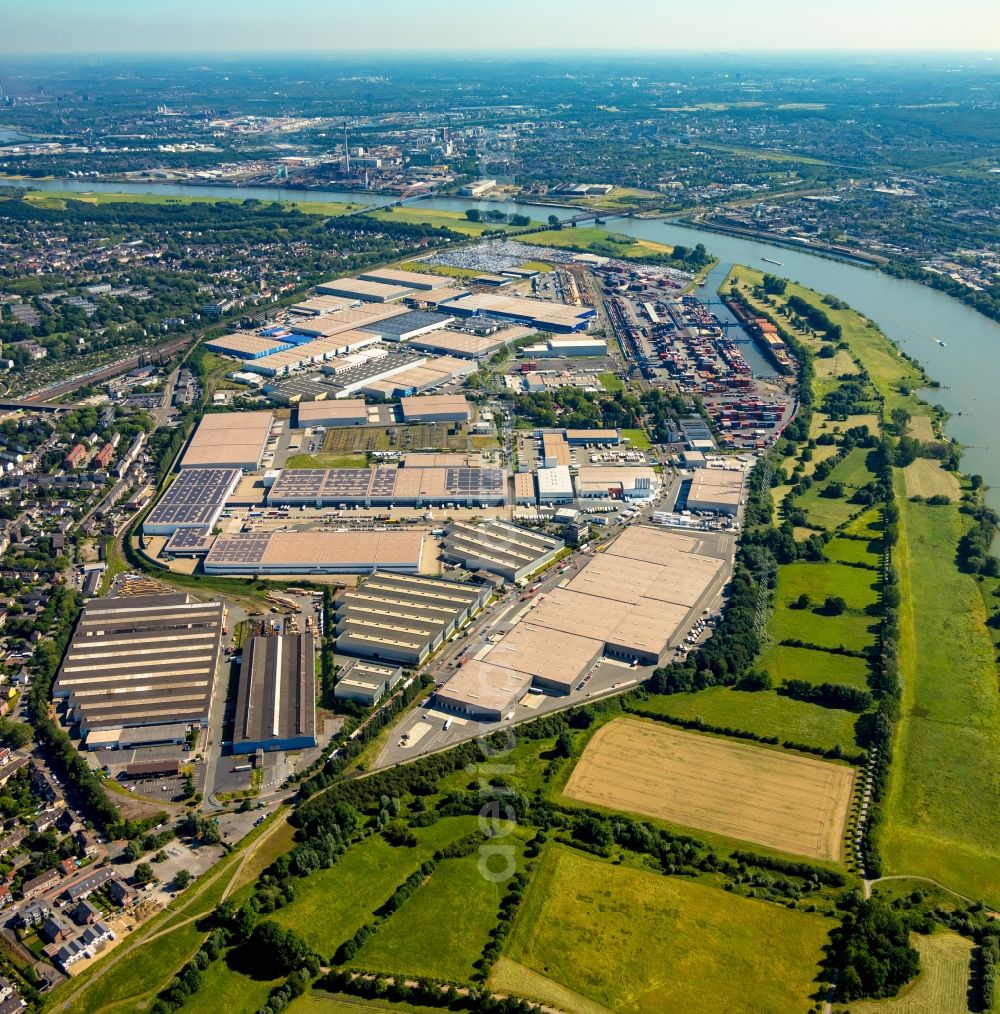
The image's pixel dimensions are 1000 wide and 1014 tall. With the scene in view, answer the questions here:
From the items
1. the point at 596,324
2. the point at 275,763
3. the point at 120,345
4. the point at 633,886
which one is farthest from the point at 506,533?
the point at 120,345

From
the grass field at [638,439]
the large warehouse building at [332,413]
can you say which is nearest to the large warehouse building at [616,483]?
the grass field at [638,439]

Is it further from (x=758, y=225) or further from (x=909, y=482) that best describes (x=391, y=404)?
(x=758, y=225)

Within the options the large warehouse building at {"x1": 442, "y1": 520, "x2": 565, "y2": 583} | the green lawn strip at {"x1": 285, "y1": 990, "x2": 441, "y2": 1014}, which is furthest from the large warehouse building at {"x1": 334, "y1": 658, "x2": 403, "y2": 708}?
the green lawn strip at {"x1": 285, "y1": 990, "x2": 441, "y2": 1014}

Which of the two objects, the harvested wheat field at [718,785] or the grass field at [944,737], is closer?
the grass field at [944,737]

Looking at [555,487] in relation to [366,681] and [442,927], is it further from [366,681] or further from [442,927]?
[442,927]

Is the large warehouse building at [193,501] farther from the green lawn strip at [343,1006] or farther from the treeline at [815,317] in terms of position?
the treeline at [815,317]

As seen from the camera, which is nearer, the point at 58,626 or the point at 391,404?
the point at 58,626
